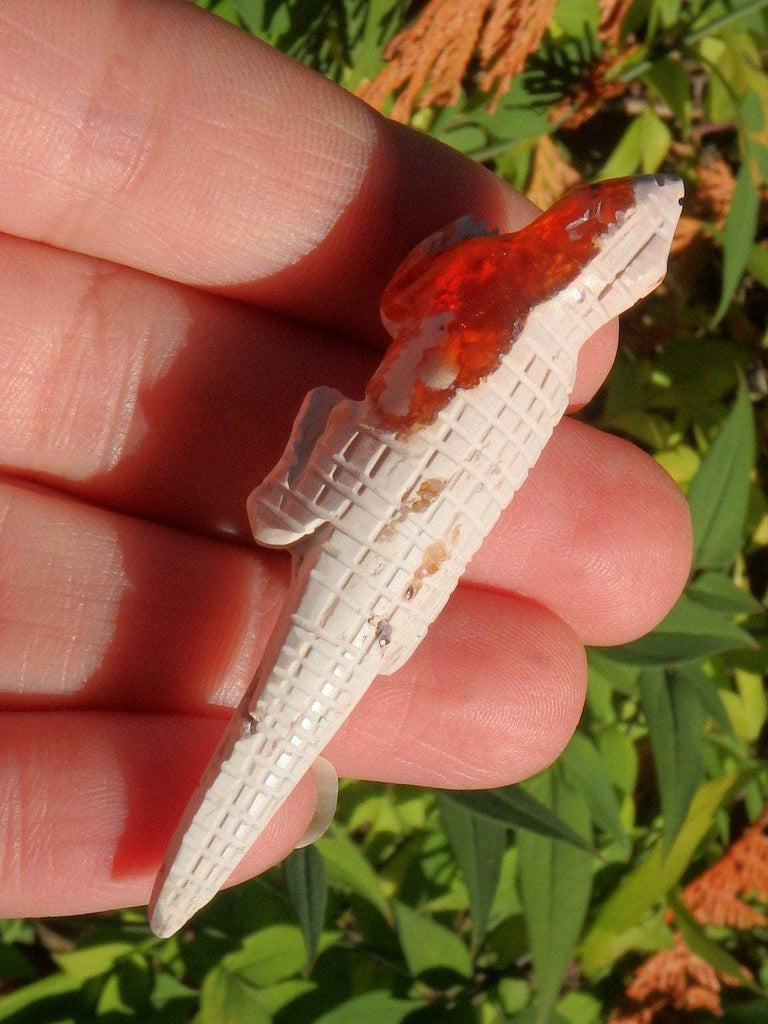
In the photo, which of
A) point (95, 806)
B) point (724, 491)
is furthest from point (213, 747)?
point (724, 491)

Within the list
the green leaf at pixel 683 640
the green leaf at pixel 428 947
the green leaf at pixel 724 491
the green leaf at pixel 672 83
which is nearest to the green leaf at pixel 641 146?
the green leaf at pixel 672 83

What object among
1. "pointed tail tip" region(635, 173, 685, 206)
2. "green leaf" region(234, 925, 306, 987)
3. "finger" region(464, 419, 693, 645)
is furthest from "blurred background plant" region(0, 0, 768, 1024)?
"pointed tail tip" region(635, 173, 685, 206)

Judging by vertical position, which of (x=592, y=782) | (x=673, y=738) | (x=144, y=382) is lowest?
(x=592, y=782)

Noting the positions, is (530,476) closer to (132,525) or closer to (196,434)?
(196,434)

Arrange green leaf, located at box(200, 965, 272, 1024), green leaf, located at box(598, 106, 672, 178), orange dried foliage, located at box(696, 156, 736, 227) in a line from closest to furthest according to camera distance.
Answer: green leaf, located at box(200, 965, 272, 1024) → green leaf, located at box(598, 106, 672, 178) → orange dried foliage, located at box(696, 156, 736, 227)

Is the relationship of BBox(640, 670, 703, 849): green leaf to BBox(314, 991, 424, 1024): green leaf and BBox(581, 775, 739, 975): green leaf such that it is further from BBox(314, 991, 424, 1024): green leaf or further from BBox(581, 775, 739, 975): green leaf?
BBox(314, 991, 424, 1024): green leaf

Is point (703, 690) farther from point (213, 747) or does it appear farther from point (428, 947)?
point (213, 747)
